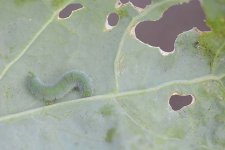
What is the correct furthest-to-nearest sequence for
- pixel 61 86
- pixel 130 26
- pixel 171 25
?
pixel 171 25
pixel 130 26
pixel 61 86

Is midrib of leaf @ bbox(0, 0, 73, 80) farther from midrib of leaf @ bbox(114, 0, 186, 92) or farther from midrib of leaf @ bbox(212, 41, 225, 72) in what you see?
midrib of leaf @ bbox(212, 41, 225, 72)

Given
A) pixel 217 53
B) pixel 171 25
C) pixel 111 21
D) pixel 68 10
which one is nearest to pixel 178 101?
pixel 217 53

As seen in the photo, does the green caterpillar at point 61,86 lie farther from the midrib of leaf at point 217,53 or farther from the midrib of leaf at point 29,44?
the midrib of leaf at point 217,53

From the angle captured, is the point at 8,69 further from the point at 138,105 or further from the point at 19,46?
the point at 138,105

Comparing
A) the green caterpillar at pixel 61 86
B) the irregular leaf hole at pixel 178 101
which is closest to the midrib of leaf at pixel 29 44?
the green caterpillar at pixel 61 86

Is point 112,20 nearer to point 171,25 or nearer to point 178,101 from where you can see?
point 171,25

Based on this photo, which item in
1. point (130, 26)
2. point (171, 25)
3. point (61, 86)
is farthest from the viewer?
point (171, 25)

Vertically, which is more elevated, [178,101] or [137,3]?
[137,3]

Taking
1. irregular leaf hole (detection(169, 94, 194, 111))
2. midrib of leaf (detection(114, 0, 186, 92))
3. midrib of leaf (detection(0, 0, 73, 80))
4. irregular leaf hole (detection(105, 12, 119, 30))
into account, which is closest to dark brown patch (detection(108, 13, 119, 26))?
irregular leaf hole (detection(105, 12, 119, 30))
